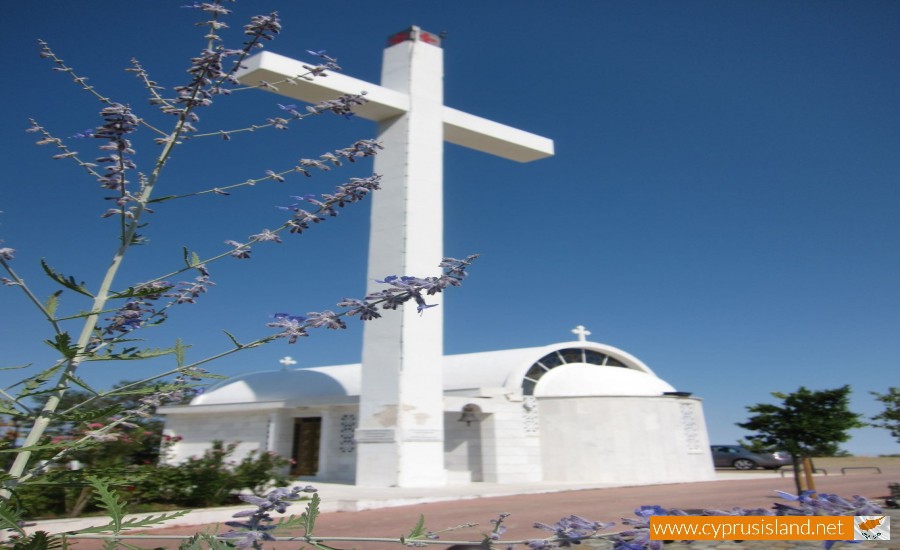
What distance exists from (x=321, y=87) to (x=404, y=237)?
4.16 meters

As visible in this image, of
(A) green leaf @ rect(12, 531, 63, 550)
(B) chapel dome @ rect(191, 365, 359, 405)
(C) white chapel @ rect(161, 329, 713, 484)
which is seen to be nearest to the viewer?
(A) green leaf @ rect(12, 531, 63, 550)

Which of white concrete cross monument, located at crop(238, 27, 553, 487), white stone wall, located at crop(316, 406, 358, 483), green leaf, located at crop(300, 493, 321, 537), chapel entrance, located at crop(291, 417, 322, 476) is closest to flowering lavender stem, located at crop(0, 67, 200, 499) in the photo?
green leaf, located at crop(300, 493, 321, 537)

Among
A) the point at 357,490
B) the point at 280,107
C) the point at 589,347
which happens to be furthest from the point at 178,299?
the point at 589,347

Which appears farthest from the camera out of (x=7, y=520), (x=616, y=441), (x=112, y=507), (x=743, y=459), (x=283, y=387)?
(x=743, y=459)

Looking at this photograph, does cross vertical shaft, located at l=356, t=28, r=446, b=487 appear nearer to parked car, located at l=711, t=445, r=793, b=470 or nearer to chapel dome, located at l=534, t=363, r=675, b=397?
chapel dome, located at l=534, t=363, r=675, b=397

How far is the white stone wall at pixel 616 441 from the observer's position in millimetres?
17984

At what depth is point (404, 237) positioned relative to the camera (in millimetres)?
14539

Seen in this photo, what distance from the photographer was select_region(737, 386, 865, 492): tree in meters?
10.4

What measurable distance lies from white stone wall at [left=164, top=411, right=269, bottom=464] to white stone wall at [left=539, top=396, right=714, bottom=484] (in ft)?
30.3

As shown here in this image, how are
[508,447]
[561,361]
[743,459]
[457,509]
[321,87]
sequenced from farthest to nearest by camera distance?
[743,459], [561,361], [508,447], [321,87], [457,509]

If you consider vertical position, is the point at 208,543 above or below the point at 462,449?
below

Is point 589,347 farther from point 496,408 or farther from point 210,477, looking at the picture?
point 210,477

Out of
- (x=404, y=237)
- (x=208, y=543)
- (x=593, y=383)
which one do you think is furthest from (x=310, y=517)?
(x=593, y=383)

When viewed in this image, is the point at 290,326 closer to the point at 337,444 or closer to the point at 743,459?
the point at 337,444
